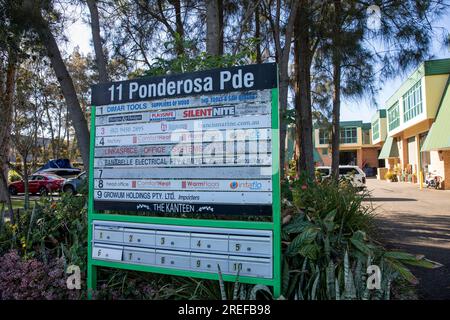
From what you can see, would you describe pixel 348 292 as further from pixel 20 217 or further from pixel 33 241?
pixel 20 217

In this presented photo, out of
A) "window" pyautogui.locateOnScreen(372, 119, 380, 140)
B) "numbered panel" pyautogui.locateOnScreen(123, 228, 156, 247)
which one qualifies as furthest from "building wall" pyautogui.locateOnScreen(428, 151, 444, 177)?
"numbered panel" pyautogui.locateOnScreen(123, 228, 156, 247)

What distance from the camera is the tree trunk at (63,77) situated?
6609mm

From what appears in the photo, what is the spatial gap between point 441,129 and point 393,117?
1677 cm

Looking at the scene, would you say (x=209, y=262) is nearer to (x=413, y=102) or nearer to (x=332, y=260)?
(x=332, y=260)

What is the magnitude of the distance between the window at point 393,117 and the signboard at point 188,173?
3621 centimetres

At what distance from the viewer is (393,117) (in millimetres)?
39031

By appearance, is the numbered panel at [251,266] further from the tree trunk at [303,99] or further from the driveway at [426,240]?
the tree trunk at [303,99]

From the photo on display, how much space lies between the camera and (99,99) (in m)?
4.37

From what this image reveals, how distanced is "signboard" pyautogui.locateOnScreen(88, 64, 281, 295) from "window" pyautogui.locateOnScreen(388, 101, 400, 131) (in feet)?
119

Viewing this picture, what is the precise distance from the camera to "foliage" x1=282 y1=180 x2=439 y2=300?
3523 mm

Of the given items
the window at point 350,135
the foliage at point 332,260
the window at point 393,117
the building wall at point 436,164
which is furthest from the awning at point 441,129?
the window at point 350,135

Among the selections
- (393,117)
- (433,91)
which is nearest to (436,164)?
(433,91)
